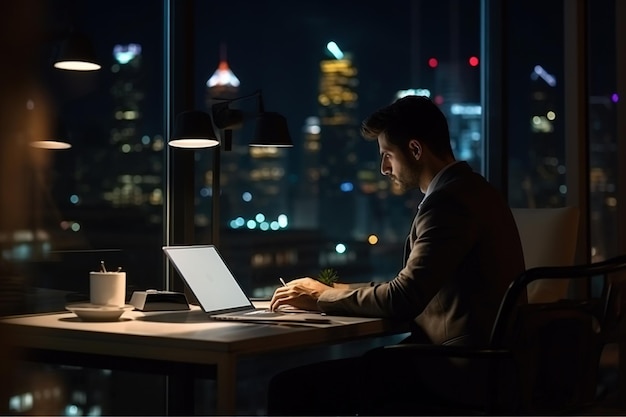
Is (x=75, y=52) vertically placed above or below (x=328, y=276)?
above

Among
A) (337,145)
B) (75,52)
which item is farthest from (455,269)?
(337,145)

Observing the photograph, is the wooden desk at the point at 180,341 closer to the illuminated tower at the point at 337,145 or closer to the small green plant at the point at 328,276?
the small green plant at the point at 328,276

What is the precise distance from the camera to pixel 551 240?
3.31 m

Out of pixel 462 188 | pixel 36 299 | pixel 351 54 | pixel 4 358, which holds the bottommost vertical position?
pixel 36 299

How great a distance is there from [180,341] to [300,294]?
610 mm

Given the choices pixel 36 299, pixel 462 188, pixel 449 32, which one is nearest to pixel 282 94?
pixel 449 32

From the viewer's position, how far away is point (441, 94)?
4.93 metres

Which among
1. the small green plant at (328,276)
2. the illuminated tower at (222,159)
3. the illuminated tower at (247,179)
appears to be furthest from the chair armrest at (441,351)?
the illuminated tower at (247,179)

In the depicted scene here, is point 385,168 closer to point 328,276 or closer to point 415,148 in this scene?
point 415,148

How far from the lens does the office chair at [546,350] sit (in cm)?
174

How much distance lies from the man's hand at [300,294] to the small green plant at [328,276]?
25 cm

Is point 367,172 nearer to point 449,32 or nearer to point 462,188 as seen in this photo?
point 449,32

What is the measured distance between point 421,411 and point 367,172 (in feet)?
10.0

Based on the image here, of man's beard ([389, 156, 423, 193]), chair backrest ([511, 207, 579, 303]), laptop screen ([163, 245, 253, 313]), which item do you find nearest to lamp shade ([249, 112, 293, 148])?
laptop screen ([163, 245, 253, 313])
